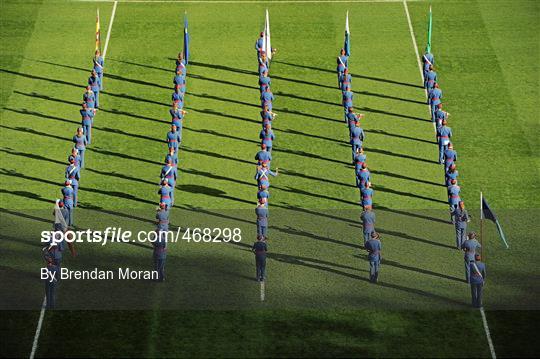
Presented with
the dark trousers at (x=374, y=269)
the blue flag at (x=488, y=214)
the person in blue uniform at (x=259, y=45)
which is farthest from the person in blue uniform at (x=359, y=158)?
the person in blue uniform at (x=259, y=45)

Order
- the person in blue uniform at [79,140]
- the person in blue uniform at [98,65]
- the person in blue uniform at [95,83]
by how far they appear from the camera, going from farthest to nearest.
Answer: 1. the person in blue uniform at [98,65]
2. the person in blue uniform at [95,83]
3. the person in blue uniform at [79,140]

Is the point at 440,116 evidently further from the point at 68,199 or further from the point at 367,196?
the point at 68,199

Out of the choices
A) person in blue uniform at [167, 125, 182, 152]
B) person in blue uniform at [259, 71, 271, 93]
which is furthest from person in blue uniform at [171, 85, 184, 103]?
person in blue uniform at [259, 71, 271, 93]

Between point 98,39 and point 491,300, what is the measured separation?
21.9m

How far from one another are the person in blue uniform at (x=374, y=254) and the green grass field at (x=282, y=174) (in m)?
0.33

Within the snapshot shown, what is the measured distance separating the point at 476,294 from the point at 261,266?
6221 millimetres

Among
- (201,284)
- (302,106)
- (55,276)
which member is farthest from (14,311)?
(302,106)

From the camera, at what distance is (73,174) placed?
5703cm

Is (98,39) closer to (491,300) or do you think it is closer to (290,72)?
(290,72)

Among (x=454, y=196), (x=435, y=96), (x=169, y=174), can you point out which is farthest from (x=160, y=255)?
(x=435, y=96)

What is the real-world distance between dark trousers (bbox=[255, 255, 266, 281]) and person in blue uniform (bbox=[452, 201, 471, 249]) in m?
6.26

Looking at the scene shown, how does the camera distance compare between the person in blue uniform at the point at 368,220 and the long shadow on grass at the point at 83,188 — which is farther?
the long shadow on grass at the point at 83,188

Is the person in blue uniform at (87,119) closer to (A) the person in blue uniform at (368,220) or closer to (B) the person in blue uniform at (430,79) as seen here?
(A) the person in blue uniform at (368,220)

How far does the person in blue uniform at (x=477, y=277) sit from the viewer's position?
167ft
